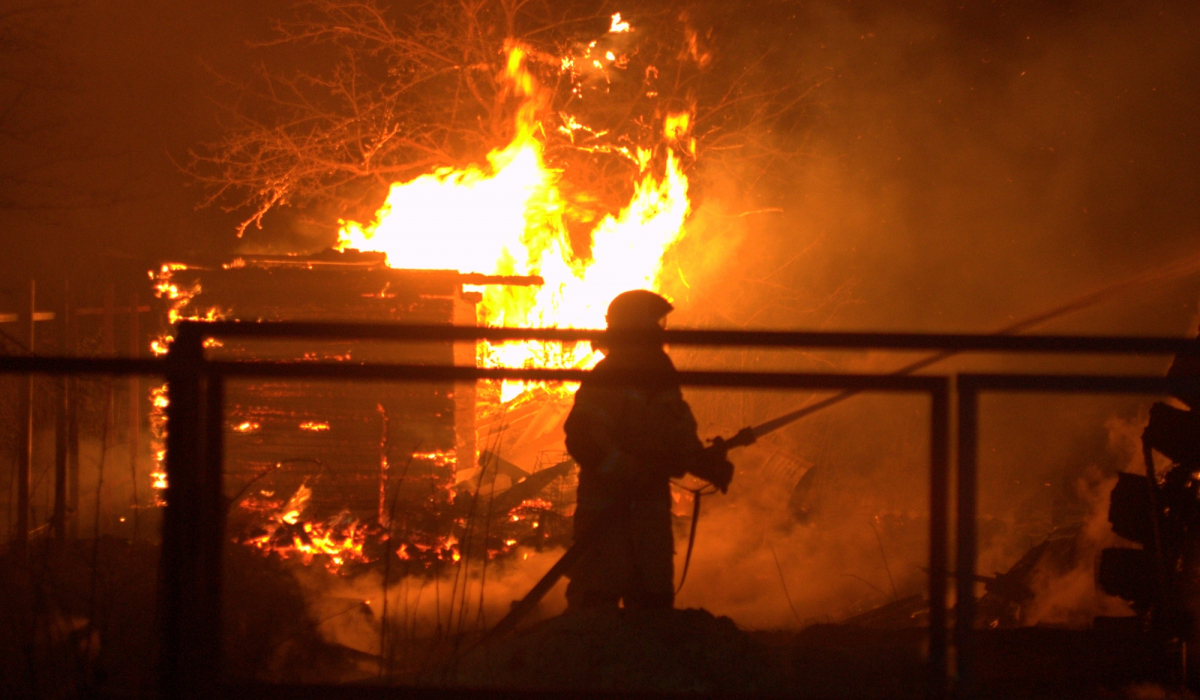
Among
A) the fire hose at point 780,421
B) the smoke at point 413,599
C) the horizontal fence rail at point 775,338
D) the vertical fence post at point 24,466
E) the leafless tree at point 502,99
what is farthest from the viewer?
the leafless tree at point 502,99

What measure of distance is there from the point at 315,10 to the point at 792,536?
10.6 metres

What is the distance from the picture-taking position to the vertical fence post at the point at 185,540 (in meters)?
2.49

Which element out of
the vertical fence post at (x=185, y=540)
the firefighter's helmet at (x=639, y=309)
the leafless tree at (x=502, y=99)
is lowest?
the vertical fence post at (x=185, y=540)

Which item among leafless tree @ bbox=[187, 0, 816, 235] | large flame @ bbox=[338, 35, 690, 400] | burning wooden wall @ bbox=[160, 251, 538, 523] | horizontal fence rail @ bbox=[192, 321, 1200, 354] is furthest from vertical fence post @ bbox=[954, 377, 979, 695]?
leafless tree @ bbox=[187, 0, 816, 235]

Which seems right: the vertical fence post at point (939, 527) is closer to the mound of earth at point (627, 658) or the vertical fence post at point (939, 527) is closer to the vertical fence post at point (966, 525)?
the vertical fence post at point (966, 525)

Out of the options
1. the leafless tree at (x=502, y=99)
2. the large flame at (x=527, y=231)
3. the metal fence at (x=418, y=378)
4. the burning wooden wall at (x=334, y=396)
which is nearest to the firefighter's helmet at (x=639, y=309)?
the metal fence at (x=418, y=378)

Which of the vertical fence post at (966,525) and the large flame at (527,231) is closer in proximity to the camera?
the vertical fence post at (966,525)

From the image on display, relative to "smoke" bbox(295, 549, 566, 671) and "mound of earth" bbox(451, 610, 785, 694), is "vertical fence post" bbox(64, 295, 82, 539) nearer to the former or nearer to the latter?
"smoke" bbox(295, 549, 566, 671)

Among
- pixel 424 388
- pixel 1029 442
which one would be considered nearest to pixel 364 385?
pixel 424 388

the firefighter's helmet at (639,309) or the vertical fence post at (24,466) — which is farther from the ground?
the firefighter's helmet at (639,309)

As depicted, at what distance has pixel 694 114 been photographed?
504 inches

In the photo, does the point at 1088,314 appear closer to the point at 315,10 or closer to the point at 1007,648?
the point at 1007,648

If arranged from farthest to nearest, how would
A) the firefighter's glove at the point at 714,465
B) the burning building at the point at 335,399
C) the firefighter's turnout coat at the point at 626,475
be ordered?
the burning building at the point at 335,399 < the firefighter's turnout coat at the point at 626,475 < the firefighter's glove at the point at 714,465

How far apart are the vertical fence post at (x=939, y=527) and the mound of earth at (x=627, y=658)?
22.9 inches
